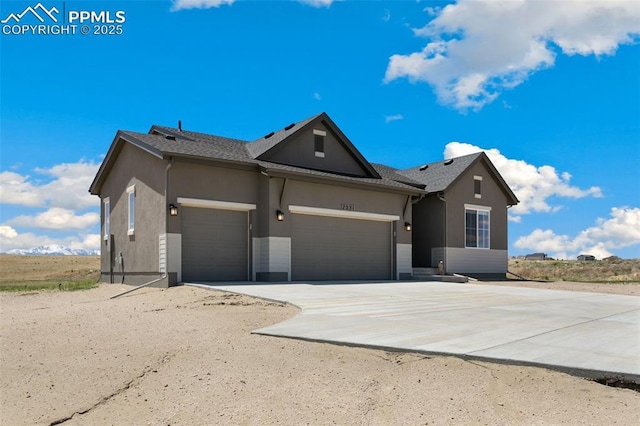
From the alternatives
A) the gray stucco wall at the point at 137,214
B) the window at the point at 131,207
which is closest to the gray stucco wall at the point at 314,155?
the gray stucco wall at the point at 137,214

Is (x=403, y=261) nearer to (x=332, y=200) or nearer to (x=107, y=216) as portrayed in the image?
(x=332, y=200)

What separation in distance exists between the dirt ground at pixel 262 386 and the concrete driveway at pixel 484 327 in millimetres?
410

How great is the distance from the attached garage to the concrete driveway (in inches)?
205

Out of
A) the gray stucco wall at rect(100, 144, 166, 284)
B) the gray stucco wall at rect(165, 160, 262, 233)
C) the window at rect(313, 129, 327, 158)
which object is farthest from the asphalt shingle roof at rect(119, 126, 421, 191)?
the window at rect(313, 129, 327, 158)

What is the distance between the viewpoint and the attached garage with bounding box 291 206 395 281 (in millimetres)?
18516

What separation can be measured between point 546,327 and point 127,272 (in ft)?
47.2

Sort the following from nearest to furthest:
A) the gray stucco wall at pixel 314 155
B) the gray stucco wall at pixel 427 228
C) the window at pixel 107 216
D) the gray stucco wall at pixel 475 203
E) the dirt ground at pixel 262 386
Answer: the dirt ground at pixel 262 386 < the gray stucco wall at pixel 314 155 < the window at pixel 107 216 < the gray stucco wall at pixel 427 228 < the gray stucco wall at pixel 475 203

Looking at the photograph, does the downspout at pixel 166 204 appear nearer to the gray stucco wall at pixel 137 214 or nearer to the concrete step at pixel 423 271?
the gray stucco wall at pixel 137 214

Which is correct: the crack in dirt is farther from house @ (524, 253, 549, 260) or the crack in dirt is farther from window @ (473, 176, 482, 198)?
house @ (524, 253, 549, 260)

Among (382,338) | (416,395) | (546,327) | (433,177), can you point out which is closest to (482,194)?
(433,177)

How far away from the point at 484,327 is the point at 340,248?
11567 millimetres

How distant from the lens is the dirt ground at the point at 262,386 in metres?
4.76

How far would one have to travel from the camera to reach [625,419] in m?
4.52

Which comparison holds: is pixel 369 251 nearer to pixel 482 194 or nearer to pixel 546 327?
pixel 482 194
